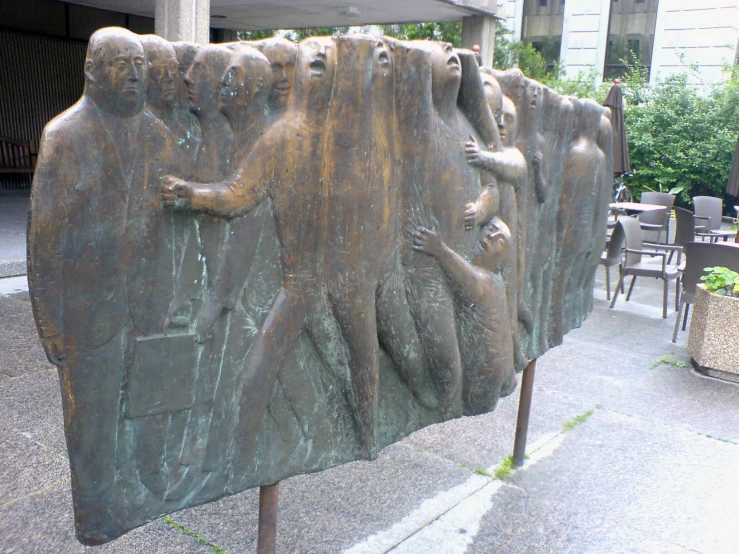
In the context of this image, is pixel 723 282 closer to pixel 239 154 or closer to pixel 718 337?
pixel 718 337

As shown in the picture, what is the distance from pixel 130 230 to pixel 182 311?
10.5 inches

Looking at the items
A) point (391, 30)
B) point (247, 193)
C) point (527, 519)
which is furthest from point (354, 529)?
point (391, 30)

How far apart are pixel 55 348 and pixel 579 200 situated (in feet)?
8.61

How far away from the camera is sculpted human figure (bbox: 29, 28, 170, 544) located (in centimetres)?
161

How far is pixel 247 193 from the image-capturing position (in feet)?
6.01

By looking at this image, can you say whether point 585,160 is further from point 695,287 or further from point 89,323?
point 695,287

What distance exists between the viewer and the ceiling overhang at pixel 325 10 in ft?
35.6

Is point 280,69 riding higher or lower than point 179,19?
lower

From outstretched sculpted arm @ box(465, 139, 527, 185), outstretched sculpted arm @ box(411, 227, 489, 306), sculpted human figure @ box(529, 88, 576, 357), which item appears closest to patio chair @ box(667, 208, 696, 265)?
sculpted human figure @ box(529, 88, 576, 357)

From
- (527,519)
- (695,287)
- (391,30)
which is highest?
(391,30)

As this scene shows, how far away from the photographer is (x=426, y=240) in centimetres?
225

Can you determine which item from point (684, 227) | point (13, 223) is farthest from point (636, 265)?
point (13, 223)

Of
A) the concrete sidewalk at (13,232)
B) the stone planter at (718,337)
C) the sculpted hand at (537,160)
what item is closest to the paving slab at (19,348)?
the concrete sidewalk at (13,232)

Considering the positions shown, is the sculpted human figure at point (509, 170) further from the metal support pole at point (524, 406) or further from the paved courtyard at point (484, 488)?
the paved courtyard at point (484, 488)
